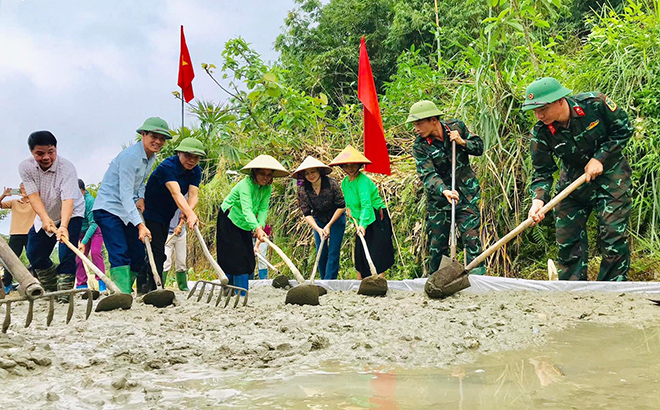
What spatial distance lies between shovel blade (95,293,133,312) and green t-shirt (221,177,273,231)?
145 cm

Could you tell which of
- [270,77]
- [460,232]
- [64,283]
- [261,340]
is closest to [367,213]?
[460,232]

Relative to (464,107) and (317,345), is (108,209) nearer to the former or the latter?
(317,345)

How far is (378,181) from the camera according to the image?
7332 mm

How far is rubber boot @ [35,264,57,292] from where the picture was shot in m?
5.48

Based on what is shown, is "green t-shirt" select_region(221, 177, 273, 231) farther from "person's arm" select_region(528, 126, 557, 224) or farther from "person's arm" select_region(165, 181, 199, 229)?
"person's arm" select_region(528, 126, 557, 224)

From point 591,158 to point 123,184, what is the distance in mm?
3711

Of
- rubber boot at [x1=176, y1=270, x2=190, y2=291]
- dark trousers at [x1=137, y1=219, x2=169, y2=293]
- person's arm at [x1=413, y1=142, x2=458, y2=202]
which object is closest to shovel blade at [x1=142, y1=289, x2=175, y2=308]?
dark trousers at [x1=137, y1=219, x2=169, y2=293]

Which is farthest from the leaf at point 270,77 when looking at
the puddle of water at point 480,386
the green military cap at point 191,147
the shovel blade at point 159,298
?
the puddle of water at point 480,386

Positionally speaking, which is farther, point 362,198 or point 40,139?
point 362,198

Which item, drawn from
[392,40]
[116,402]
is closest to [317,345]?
[116,402]

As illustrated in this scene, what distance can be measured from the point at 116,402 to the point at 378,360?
109cm

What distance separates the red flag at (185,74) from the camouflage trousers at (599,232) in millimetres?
6539

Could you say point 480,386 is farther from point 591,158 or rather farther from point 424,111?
point 424,111

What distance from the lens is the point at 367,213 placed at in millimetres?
5938
